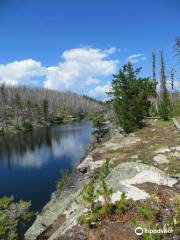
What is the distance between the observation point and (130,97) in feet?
82.1

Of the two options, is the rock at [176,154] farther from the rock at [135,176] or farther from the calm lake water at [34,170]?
the calm lake water at [34,170]

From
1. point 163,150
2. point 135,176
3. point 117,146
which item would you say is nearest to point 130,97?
point 117,146

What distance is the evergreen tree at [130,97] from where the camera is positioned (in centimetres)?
2367

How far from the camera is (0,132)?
8988 cm

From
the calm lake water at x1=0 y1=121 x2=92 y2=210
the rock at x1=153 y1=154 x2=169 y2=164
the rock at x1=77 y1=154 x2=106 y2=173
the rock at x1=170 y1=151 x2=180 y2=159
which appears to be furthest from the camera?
the calm lake water at x1=0 y1=121 x2=92 y2=210

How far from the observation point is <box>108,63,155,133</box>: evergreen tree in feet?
77.7

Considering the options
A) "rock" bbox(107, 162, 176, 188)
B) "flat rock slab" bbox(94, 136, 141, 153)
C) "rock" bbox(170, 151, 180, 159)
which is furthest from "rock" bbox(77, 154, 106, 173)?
"rock" bbox(107, 162, 176, 188)

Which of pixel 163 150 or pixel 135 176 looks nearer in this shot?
pixel 135 176

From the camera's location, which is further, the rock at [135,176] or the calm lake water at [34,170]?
the calm lake water at [34,170]

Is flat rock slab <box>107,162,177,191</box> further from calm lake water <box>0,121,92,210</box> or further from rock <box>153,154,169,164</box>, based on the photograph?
calm lake water <box>0,121,92,210</box>
